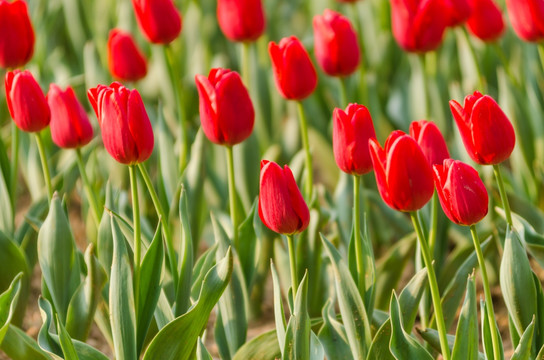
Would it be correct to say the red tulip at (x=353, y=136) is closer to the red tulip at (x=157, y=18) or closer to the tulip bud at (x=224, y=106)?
the tulip bud at (x=224, y=106)

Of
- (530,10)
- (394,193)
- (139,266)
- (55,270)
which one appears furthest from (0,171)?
(530,10)

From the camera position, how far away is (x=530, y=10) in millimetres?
2166

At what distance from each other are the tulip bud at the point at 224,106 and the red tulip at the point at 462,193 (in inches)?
19.6

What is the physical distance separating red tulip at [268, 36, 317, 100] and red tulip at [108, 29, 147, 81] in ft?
2.13

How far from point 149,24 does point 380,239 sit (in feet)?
3.34

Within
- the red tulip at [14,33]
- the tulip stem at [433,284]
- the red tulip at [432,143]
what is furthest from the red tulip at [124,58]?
the tulip stem at [433,284]

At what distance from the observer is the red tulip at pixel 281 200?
1564 mm

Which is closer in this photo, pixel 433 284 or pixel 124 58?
pixel 433 284

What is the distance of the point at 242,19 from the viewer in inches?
97.8

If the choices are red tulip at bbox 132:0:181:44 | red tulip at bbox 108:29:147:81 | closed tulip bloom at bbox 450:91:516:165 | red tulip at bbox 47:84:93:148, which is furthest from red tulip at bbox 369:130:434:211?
red tulip at bbox 108:29:147:81

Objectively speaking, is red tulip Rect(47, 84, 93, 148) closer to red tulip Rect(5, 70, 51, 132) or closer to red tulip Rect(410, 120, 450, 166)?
red tulip Rect(5, 70, 51, 132)

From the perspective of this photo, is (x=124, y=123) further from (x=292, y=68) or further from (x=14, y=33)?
(x=14, y=33)

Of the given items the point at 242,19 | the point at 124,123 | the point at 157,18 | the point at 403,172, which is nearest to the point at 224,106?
the point at 124,123

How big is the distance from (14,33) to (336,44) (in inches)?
30.5
